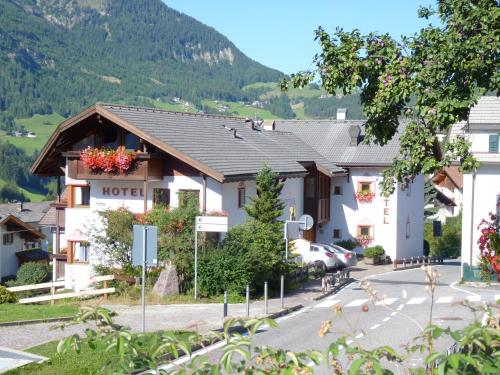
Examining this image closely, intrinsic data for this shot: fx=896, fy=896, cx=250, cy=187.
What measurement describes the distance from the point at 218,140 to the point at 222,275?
411 inches

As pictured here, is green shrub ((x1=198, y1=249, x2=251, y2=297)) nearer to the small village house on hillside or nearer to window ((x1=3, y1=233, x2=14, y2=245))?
the small village house on hillside

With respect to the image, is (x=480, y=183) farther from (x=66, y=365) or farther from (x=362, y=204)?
(x=66, y=365)

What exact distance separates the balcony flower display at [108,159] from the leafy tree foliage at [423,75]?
18260 mm

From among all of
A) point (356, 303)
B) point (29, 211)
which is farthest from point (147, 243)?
point (29, 211)

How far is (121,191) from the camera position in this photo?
33.5 meters

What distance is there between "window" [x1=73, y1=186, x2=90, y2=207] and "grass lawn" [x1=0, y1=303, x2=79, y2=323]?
10.1 metres

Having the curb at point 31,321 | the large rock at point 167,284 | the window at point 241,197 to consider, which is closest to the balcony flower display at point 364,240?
the window at point 241,197

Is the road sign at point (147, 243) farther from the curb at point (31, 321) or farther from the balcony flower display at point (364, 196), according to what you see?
the balcony flower display at point (364, 196)

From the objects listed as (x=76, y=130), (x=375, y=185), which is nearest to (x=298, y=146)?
(x=375, y=185)

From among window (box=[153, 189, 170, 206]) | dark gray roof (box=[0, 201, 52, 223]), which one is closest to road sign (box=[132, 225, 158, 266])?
window (box=[153, 189, 170, 206])

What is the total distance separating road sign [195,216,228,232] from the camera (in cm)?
2498

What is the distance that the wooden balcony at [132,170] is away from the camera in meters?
31.8

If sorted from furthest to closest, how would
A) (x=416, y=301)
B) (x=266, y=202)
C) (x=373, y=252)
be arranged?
(x=373, y=252), (x=266, y=202), (x=416, y=301)

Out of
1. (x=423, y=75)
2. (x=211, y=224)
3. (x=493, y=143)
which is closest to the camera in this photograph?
(x=423, y=75)
